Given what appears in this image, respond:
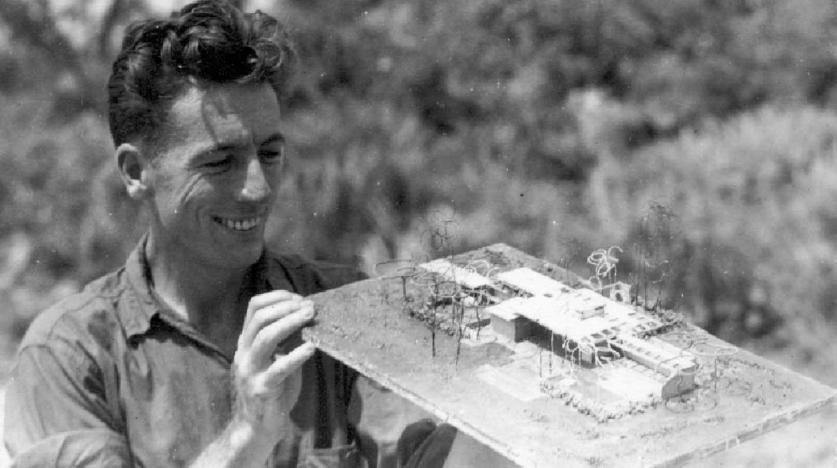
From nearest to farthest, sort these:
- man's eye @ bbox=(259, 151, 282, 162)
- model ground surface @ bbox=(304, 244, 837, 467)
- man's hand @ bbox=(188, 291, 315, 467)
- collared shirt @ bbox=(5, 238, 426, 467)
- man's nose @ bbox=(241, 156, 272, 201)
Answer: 1. model ground surface @ bbox=(304, 244, 837, 467)
2. man's hand @ bbox=(188, 291, 315, 467)
3. collared shirt @ bbox=(5, 238, 426, 467)
4. man's nose @ bbox=(241, 156, 272, 201)
5. man's eye @ bbox=(259, 151, 282, 162)

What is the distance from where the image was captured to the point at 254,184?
352 cm

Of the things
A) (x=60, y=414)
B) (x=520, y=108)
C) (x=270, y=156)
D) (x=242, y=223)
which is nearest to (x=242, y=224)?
(x=242, y=223)

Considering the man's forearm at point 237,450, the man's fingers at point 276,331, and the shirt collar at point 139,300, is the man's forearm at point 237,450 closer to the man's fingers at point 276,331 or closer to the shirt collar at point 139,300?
the man's fingers at point 276,331

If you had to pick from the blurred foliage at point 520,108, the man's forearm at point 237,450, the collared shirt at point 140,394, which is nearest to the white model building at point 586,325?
the collared shirt at point 140,394

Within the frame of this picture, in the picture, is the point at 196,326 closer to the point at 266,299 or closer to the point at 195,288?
the point at 195,288

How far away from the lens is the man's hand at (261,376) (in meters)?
3.27

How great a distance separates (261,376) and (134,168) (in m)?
0.88

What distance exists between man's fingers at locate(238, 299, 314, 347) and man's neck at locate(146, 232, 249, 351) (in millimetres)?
510

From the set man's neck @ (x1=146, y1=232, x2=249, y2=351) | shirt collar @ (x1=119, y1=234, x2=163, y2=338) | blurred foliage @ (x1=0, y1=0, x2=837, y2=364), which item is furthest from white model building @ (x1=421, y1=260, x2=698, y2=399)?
blurred foliage @ (x1=0, y1=0, x2=837, y2=364)

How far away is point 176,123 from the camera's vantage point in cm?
359

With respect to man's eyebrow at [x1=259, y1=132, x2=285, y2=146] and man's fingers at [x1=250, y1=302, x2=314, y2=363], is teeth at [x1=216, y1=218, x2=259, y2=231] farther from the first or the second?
man's fingers at [x1=250, y1=302, x2=314, y2=363]

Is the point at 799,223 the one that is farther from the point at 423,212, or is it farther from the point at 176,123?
the point at 176,123

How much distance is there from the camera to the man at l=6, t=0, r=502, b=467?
3.40m

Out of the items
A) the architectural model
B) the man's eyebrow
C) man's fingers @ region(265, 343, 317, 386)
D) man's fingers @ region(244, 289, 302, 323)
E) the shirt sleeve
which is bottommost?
the shirt sleeve
